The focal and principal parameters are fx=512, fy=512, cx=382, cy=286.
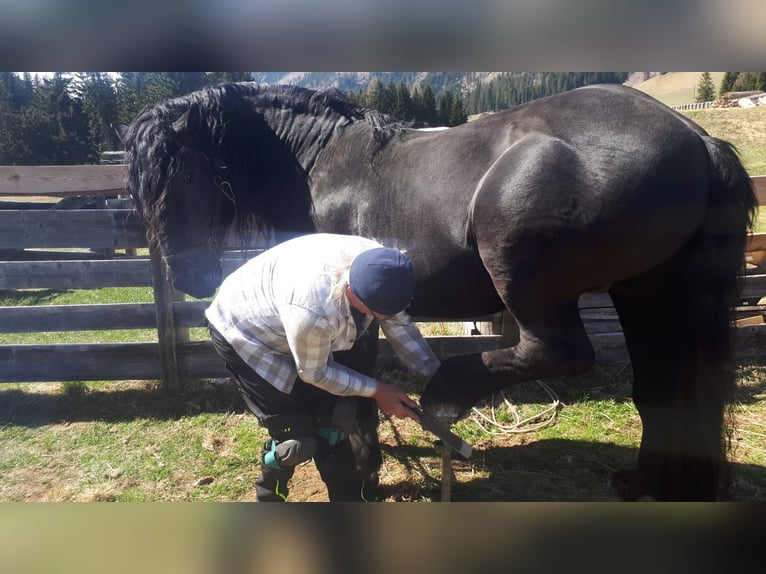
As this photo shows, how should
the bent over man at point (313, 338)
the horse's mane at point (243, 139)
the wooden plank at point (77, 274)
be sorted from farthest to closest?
the wooden plank at point (77, 274) → the horse's mane at point (243, 139) → the bent over man at point (313, 338)

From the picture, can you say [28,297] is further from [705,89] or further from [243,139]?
[705,89]

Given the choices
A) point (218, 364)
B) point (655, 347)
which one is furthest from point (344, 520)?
point (218, 364)

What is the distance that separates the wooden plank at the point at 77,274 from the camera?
391 centimetres

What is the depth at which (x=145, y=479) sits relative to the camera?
9.87 ft

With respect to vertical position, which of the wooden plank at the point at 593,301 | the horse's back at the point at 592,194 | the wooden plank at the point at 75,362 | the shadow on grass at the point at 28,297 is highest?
the horse's back at the point at 592,194

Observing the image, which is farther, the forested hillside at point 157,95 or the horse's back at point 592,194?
the forested hillside at point 157,95

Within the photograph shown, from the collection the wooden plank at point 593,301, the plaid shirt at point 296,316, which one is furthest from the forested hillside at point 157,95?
the wooden plank at point 593,301

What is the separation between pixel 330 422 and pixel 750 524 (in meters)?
1.68

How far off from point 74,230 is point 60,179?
1.29 ft

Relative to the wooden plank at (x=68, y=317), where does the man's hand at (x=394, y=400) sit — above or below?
above

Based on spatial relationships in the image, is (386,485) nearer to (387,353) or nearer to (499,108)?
(387,353)

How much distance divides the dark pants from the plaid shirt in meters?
0.14

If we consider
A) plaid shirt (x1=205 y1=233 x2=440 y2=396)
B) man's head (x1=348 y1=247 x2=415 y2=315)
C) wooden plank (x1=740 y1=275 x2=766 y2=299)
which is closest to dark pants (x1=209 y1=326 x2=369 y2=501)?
plaid shirt (x1=205 y1=233 x2=440 y2=396)

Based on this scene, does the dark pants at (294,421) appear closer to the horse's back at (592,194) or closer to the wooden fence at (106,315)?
the horse's back at (592,194)
